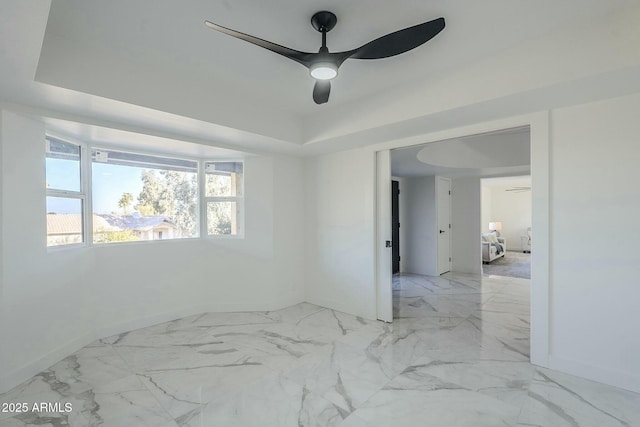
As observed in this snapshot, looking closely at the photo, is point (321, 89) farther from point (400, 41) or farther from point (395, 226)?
point (395, 226)

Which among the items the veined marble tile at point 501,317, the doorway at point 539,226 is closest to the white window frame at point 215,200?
the doorway at point 539,226

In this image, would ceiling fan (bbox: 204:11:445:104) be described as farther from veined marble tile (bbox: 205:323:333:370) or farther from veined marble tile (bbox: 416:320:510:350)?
veined marble tile (bbox: 416:320:510:350)

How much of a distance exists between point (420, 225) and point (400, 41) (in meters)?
5.24

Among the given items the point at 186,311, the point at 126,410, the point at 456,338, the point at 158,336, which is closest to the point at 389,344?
the point at 456,338

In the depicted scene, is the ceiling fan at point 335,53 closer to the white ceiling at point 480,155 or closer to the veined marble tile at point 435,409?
the veined marble tile at point 435,409

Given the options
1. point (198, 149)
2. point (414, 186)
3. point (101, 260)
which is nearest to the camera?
point (101, 260)

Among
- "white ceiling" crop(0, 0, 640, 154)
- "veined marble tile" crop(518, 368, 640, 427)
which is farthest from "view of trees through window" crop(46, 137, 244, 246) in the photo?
"veined marble tile" crop(518, 368, 640, 427)

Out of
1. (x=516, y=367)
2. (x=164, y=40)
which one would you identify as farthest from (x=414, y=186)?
(x=164, y=40)

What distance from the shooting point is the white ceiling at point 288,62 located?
1.79 m

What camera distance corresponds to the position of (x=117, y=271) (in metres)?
3.37

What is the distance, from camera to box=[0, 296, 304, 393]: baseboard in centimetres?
233

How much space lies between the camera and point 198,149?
3662 millimetres

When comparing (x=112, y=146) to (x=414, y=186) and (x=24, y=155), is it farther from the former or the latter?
(x=414, y=186)

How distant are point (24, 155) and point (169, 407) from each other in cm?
229
